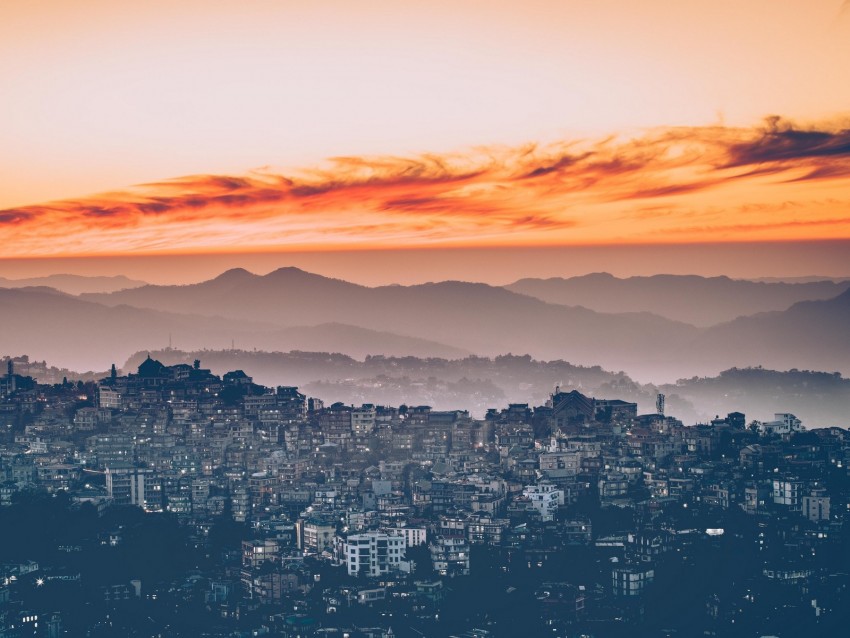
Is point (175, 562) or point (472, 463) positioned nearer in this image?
point (175, 562)

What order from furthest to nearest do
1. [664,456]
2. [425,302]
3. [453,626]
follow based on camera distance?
[425,302] < [664,456] < [453,626]

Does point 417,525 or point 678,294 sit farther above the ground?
point 678,294

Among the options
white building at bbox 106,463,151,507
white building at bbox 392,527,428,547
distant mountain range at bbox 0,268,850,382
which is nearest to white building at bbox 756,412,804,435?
white building at bbox 392,527,428,547

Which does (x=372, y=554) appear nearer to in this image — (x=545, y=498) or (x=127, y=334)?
(x=545, y=498)

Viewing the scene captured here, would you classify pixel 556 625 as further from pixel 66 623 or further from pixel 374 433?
pixel 374 433

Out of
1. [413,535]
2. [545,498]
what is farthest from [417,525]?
[545,498]

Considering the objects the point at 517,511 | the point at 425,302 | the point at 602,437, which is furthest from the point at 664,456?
the point at 425,302
